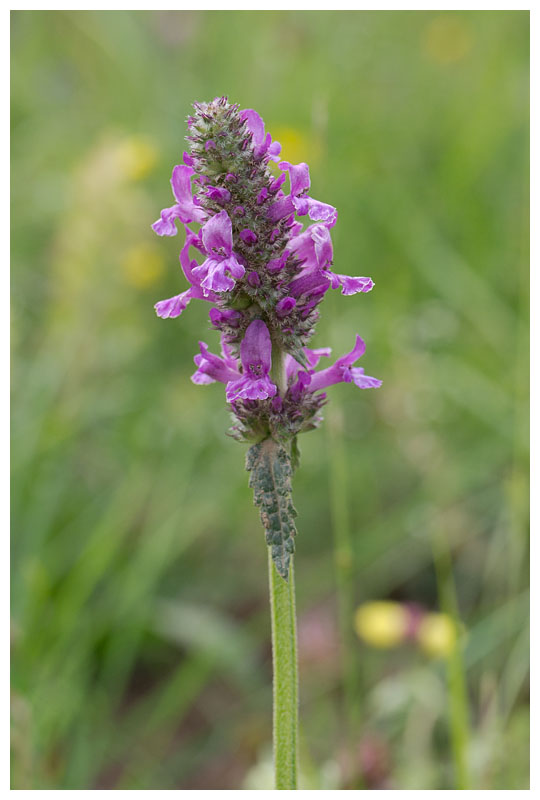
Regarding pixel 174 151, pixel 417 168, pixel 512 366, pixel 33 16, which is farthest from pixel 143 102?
pixel 512 366

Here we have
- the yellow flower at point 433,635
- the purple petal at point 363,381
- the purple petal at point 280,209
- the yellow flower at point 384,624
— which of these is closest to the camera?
the purple petal at point 280,209

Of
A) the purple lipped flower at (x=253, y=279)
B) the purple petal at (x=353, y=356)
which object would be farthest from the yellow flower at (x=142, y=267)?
the purple lipped flower at (x=253, y=279)

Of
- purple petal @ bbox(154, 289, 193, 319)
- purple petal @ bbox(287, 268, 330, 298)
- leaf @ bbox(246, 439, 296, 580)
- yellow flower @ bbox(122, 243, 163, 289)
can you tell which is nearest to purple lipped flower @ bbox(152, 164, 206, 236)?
purple petal @ bbox(154, 289, 193, 319)

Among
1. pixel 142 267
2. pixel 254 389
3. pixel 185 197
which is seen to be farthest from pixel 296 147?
pixel 254 389

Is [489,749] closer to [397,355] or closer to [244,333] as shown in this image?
[244,333]

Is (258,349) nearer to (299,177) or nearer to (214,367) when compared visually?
(214,367)

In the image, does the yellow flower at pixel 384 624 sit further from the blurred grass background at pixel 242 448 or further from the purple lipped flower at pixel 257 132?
the purple lipped flower at pixel 257 132
